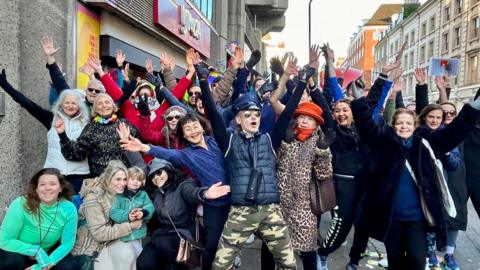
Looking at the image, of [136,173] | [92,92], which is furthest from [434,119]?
[92,92]

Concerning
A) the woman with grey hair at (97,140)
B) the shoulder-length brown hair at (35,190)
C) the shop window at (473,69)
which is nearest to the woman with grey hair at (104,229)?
the shoulder-length brown hair at (35,190)

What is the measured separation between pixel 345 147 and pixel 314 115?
0.80 meters

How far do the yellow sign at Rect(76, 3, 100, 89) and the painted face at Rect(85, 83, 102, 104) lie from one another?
6.63 feet

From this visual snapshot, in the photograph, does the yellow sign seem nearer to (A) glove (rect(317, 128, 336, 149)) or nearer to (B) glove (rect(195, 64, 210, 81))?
(B) glove (rect(195, 64, 210, 81))

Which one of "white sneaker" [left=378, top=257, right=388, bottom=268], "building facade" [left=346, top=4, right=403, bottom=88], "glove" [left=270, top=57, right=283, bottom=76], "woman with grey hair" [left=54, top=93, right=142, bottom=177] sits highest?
"building facade" [left=346, top=4, right=403, bottom=88]

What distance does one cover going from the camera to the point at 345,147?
3.89 meters

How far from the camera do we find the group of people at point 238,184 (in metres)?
3.03

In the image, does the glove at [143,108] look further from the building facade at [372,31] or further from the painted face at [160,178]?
the building facade at [372,31]

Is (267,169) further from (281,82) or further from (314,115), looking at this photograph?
(281,82)

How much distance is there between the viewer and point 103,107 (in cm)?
367

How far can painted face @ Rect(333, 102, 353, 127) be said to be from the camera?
3.85 meters

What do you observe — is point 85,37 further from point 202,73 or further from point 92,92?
point 202,73

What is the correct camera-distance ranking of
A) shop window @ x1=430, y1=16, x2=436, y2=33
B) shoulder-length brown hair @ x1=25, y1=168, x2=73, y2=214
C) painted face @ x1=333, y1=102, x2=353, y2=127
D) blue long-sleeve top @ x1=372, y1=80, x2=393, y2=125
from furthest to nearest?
shop window @ x1=430, y1=16, x2=436, y2=33 → painted face @ x1=333, y1=102, x2=353, y2=127 → blue long-sleeve top @ x1=372, y1=80, x2=393, y2=125 → shoulder-length brown hair @ x1=25, y1=168, x2=73, y2=214

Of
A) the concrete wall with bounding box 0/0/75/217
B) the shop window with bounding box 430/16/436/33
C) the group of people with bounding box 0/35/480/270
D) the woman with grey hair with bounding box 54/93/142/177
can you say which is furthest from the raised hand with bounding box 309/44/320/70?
the shop window with bounding box 430/16/436/33
